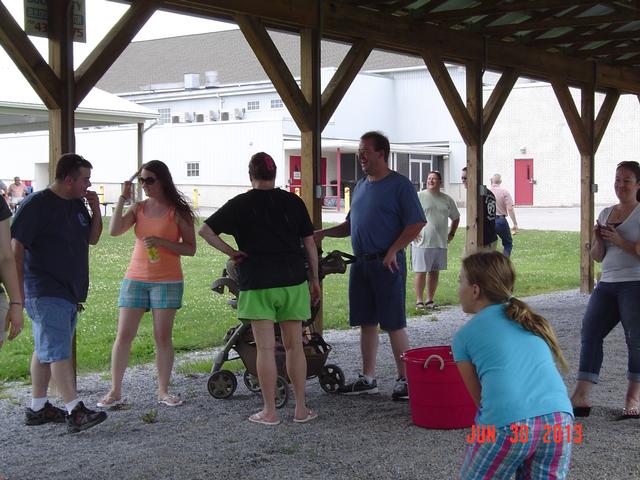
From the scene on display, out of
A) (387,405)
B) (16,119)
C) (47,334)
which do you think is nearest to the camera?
(47,334)

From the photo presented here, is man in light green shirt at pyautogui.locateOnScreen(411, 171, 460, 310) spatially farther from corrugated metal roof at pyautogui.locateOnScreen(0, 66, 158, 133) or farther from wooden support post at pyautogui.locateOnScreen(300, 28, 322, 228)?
corrugated metal roof at pyautogui.locateOnScreen(0, 66, 158, 133)

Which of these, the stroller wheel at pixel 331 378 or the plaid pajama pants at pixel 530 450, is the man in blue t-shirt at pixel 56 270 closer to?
the stroller wheel at pixel 331 378

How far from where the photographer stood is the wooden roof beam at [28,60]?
5535 millimetres

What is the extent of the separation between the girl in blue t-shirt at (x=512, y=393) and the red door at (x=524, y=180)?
34850 mm

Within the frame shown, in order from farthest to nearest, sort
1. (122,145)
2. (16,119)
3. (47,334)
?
(122,145), (16,119), (47,334)

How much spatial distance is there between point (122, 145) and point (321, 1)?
1321 inches

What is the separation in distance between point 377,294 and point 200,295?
640 centimetres

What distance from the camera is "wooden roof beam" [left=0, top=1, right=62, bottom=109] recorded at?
218 inches

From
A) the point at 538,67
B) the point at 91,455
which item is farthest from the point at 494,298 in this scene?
the point at 538,67

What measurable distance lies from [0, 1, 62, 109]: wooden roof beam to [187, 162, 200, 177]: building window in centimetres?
3251

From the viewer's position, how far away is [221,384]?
6062 millimetres

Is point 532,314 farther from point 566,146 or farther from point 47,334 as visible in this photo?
point 566,146

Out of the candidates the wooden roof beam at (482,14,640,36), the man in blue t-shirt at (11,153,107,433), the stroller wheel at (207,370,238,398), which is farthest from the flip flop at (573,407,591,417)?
the wooden roof beam at (482,14,640,36)

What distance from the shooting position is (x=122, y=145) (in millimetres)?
39781
